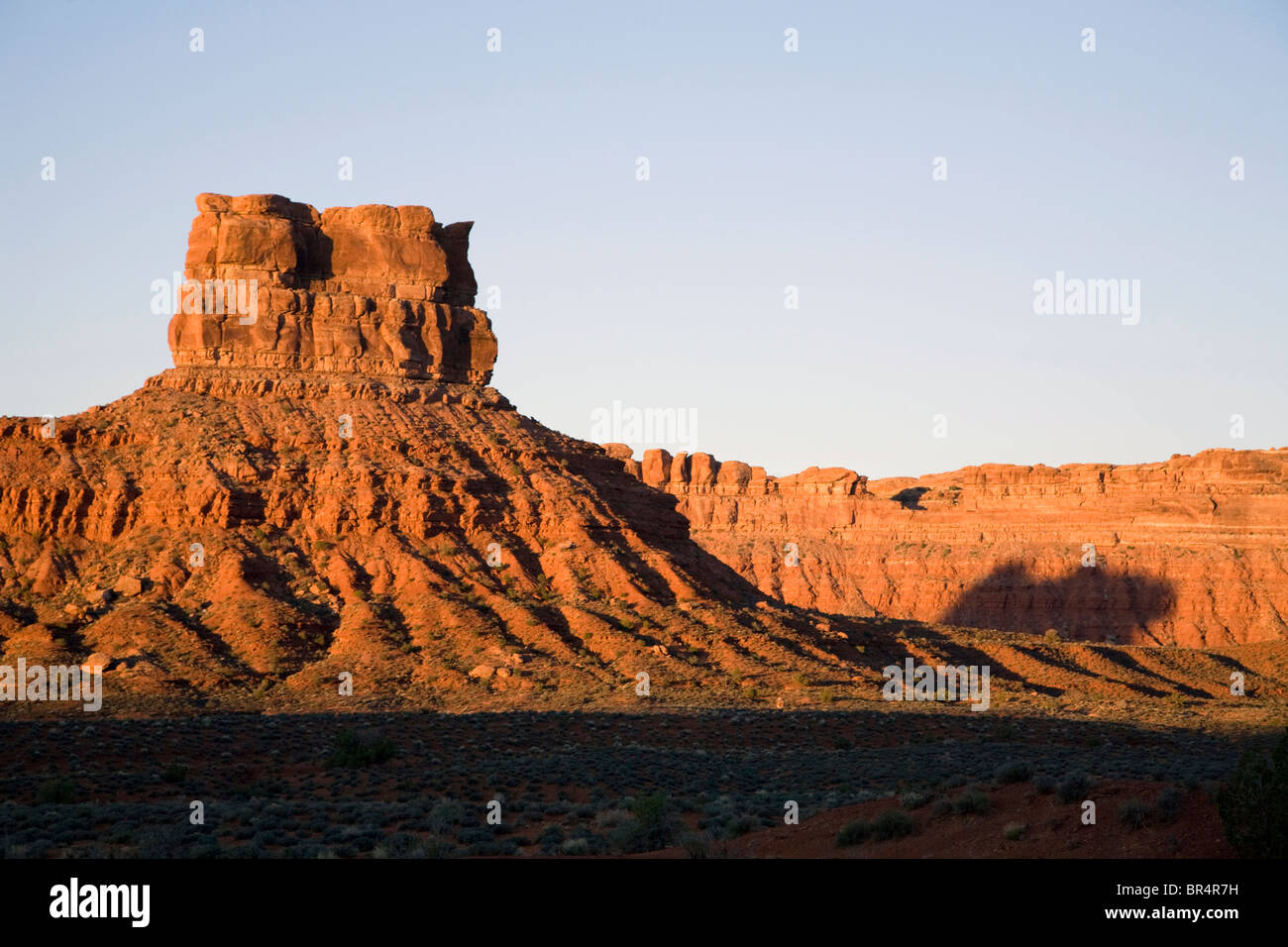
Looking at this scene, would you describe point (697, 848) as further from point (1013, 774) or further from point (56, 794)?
point (56, 794)

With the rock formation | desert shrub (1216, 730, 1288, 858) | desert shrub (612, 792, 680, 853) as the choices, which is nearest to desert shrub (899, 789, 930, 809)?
desert shrub (612, 792, 680, 853)

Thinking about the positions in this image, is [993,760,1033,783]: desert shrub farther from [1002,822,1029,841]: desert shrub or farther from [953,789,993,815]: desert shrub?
[1002,822,1029,841]: desert shrub

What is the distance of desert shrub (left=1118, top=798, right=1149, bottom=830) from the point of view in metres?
19.2

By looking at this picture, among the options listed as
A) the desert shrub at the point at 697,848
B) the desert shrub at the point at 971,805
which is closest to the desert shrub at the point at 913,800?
the desert shrub at the point at 971,805

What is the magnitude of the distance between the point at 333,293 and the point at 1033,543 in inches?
2695

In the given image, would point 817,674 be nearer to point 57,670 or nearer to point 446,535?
point 446,535

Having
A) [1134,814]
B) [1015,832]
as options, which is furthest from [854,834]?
[1134,814]

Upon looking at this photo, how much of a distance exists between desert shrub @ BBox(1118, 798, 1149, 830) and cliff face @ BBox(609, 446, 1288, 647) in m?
85.7

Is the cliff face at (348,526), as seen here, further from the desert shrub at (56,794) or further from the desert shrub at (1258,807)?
the desert shrub at (1258,807)

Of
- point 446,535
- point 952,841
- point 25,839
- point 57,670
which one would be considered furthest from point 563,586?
point 952,841

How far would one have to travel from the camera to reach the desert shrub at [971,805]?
22203mm

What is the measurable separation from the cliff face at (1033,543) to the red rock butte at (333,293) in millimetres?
41110
